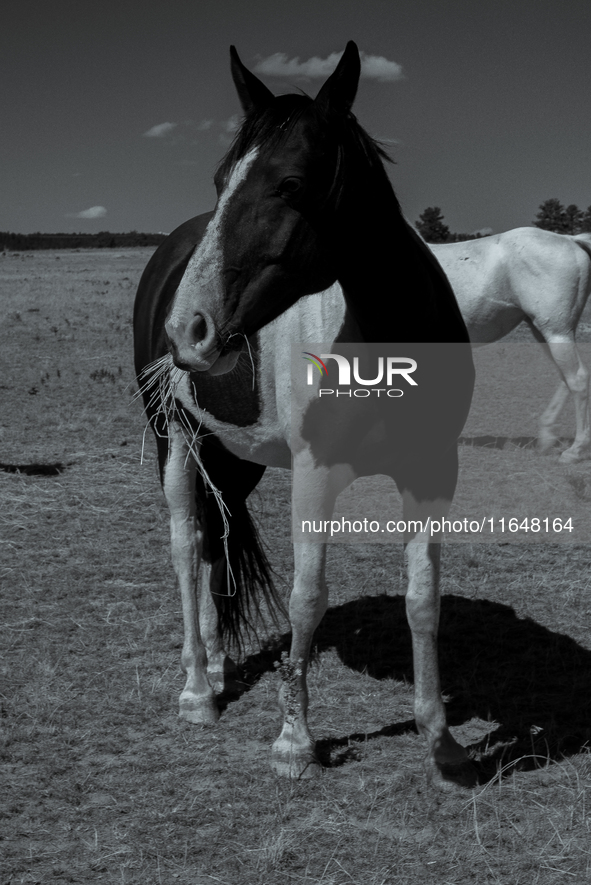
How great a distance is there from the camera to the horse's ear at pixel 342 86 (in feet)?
8.06

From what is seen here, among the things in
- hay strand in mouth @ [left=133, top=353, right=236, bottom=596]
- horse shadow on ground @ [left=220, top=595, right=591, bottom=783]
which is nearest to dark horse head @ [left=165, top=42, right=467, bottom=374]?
hay strand in mouth @ [left=133, top=353, right=236, bottom=596]

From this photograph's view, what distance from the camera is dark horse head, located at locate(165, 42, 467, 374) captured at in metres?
2.41

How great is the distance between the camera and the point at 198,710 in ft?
12.0

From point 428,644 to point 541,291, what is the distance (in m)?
5.48

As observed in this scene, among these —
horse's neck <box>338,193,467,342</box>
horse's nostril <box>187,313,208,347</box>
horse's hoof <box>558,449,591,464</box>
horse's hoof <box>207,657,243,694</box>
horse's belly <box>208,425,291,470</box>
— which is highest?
horse's neck <box>338,193,467,342</box>

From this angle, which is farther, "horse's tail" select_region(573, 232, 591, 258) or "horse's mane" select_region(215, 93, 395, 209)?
"horse's tail" select_region(573, 232, 591, 258)

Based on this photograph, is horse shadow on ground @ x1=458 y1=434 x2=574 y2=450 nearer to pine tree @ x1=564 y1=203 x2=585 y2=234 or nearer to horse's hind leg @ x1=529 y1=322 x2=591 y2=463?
horse's hind leg @ x1=529 y1=322 x2=591 y2=463

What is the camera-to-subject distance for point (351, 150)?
8.54 feet

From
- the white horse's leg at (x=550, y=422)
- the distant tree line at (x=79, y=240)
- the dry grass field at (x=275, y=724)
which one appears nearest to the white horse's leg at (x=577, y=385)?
the white horse's leg at (x=550, y=422)

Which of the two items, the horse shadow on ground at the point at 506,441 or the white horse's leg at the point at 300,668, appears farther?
the horse shadow on ground at the point at 506,441

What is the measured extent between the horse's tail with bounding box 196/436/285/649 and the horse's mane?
1778mm

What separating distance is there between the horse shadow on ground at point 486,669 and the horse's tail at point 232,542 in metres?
0.32

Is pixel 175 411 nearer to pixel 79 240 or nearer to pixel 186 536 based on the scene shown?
pixel 186 536

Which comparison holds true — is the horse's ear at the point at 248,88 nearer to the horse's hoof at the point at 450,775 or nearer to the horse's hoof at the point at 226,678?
the horse's hoof at the point at 450,775
